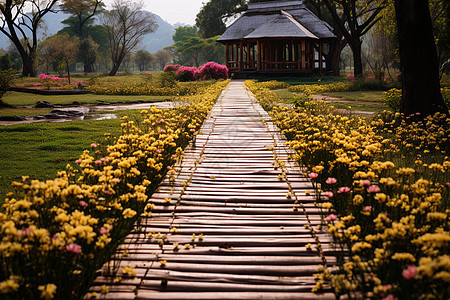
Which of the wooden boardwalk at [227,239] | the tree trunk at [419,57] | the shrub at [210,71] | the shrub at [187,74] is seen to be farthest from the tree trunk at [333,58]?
the wooden boardwalk at [227,239]

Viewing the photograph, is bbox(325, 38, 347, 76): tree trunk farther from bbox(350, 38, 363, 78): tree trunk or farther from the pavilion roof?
bbox(350, 38, 363, 78): tree trunk

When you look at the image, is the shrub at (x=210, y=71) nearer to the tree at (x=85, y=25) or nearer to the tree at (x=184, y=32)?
the tree at (x=85, y=25)

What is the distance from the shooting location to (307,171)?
4.41m

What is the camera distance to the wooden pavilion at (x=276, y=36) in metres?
27.0

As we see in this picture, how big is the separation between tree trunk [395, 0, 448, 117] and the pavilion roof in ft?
64.8

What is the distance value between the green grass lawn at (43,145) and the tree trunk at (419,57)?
18.5 ft

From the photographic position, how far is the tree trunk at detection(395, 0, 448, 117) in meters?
6.81

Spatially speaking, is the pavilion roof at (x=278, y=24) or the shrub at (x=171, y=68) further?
the shrub at (x=171, y=68)

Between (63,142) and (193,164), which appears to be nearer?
(193,164)

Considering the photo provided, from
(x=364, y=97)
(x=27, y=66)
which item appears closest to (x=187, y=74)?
(x=364, y=97)

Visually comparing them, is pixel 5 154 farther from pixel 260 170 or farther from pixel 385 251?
pixel 385 251

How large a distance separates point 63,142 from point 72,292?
5084mm

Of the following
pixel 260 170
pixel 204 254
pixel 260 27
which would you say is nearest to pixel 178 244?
pixel 204 254

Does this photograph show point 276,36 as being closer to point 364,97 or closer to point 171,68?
point 171,68
